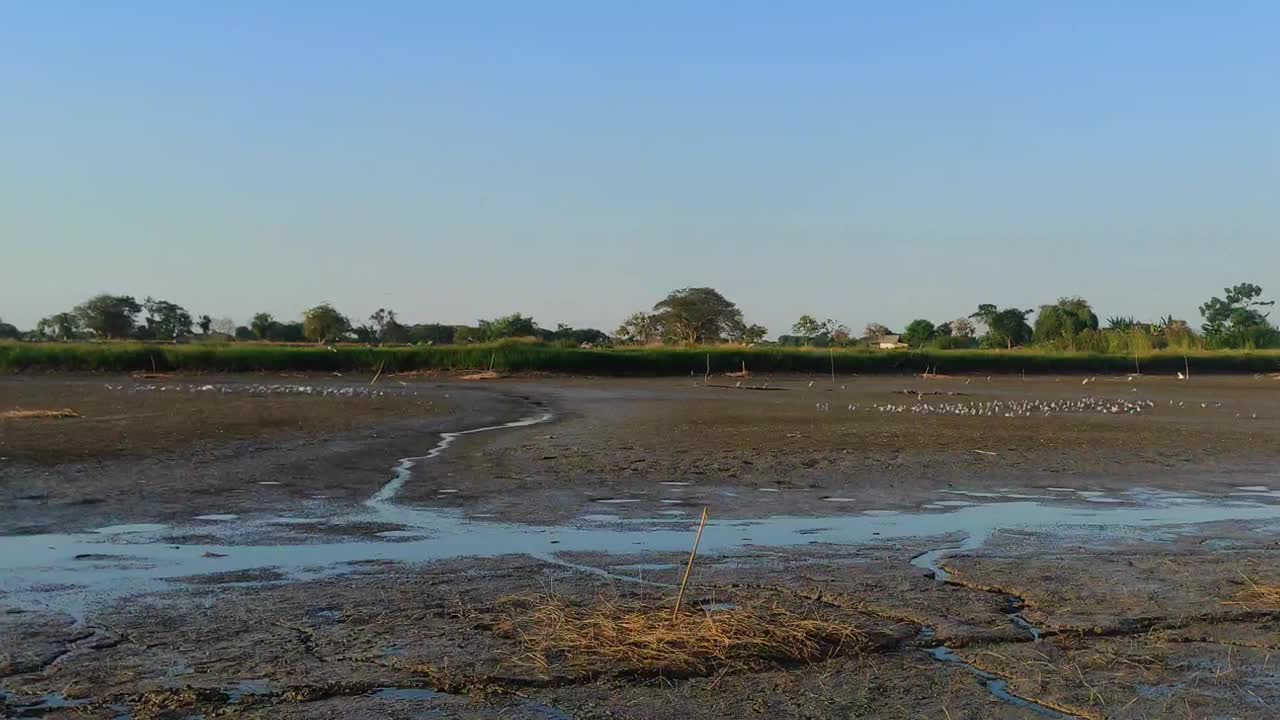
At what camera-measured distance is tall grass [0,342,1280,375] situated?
5212 centimetres

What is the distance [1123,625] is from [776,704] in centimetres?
255

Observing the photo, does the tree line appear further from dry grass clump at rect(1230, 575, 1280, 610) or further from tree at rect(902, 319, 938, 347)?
dry grass clump at rect(1230, 575, 1280, 610)

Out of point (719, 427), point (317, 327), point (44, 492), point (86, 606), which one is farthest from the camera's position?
point (317, 327)

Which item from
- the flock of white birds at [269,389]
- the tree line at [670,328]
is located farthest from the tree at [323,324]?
the flock of white birds at [269,389]

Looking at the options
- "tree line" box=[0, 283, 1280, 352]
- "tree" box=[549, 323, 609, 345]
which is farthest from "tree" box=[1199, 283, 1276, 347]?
"tree" box=[549, 323, 609, 345]

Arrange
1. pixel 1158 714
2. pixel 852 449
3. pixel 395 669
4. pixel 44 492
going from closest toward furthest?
pixel 1158 714
pixel 395 669
pixel 44 492
pixel 852 449

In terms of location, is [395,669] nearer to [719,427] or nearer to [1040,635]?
[1040,635]

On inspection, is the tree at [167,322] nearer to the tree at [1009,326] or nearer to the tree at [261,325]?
the tree at [261,325]

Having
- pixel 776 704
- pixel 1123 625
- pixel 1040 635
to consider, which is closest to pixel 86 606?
pixel 776 704

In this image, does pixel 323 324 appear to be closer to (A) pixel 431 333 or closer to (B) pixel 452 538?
(A) pixel 431 333

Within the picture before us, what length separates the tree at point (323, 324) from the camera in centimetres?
8797

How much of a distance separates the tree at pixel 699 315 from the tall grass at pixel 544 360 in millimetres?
34773

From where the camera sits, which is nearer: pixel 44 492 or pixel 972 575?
pixel 972 575

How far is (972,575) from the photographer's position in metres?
7.89
